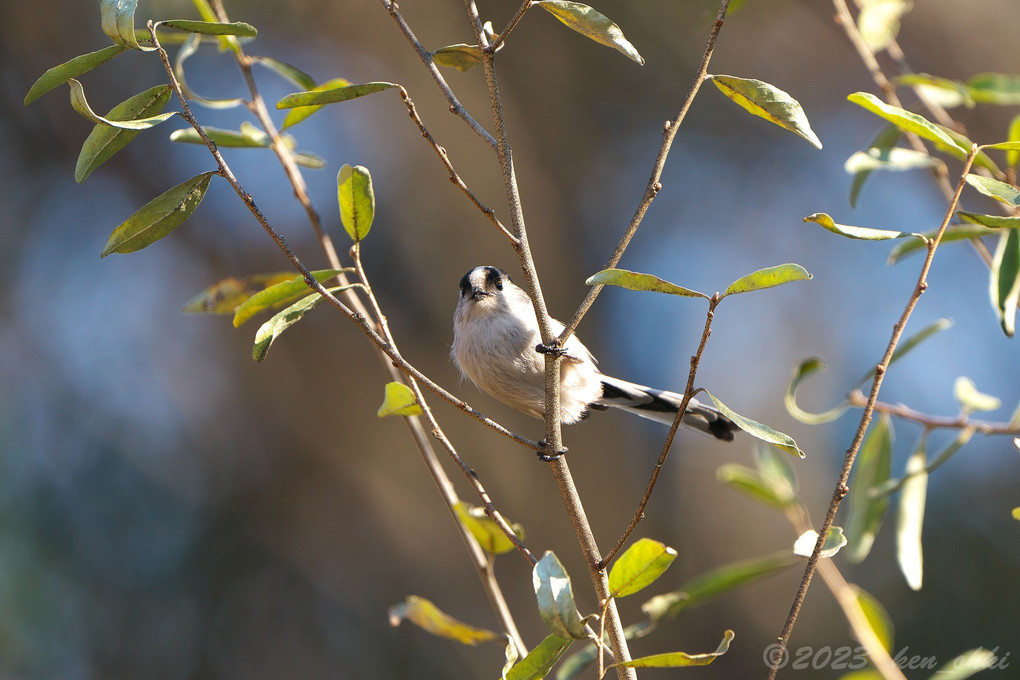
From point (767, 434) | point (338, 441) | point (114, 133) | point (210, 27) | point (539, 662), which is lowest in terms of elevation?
point (338, 441)

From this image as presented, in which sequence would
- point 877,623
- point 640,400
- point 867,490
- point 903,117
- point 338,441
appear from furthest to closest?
1. point 338,441
2. point 640,400
3. point 867,490
4. point 877,623
5. point 903,117

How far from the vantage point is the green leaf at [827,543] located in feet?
3.17

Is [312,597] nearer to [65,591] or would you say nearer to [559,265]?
Result: [65,591]

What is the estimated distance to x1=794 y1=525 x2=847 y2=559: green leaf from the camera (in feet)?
3.17

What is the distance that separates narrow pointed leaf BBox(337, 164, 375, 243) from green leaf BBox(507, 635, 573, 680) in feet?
2.04

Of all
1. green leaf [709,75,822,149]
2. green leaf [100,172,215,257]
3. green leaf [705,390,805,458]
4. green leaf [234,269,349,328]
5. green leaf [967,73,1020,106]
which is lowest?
green leaf [705,390,805,458]

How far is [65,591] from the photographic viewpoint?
3246 mm

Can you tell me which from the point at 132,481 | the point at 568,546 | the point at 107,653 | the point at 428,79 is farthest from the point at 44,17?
the point at 568,546

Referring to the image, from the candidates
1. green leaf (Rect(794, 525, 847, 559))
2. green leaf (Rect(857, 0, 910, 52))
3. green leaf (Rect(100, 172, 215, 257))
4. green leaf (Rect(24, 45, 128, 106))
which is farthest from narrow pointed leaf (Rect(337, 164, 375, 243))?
green leaf (Rect(857, 0, 910, 52))

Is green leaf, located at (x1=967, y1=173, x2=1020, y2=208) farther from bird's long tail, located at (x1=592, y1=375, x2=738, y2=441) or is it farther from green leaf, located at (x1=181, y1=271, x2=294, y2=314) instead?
bird's long tail, located at (x1=592, y1=375, x2=738, y2=441)

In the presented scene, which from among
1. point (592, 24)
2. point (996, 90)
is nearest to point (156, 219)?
point (592, 24)

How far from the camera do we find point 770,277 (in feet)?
2.84

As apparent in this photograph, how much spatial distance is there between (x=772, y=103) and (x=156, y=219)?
0.83 m

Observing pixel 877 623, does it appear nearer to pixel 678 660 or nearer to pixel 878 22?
pixel 678 660
